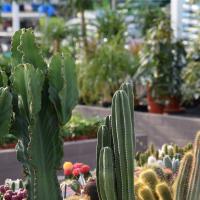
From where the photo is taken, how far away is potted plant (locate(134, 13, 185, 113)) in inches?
426

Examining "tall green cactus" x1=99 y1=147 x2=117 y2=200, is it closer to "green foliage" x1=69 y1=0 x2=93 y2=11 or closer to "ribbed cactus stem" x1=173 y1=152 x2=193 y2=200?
"ribbed cactus stem" x1=173 y1=152 x2=193 y2=200

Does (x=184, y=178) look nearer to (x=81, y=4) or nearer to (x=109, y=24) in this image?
(x=109, y=24)

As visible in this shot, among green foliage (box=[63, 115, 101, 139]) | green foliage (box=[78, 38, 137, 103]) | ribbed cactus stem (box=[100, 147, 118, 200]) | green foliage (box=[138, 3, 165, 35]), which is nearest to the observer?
ribbed cactus stem (box=[100, 147, 118, 200])

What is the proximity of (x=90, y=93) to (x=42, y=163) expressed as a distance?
8.32 m

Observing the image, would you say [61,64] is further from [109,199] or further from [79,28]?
[79,28]

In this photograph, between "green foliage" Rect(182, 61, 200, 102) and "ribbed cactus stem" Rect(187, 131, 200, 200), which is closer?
"ribbed cactus stem" Rect(187, 131, 200, 200)

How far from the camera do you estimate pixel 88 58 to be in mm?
12219

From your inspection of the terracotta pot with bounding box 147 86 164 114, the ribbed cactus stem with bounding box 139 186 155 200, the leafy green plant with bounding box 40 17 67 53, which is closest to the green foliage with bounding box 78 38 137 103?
the terracotta pot with bounding box 147 86 164 114

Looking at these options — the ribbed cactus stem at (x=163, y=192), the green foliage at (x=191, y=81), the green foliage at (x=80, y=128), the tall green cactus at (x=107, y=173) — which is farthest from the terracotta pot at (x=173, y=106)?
the tall green cactus at (x=107, y=173)

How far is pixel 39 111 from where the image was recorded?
11.0ft

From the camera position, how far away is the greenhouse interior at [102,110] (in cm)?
318

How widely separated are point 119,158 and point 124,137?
129mm

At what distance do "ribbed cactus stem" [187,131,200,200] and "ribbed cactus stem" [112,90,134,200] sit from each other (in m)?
0.32

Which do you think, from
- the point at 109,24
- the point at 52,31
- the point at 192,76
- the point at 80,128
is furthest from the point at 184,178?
the point at 52,31
